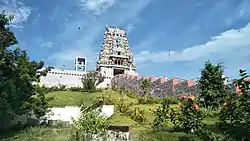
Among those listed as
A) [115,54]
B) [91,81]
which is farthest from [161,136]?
[115,54]

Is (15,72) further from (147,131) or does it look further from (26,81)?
(147,131)

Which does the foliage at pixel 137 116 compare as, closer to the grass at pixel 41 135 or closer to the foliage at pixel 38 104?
the grass at pixel 41 135

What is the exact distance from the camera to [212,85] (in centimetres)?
1359

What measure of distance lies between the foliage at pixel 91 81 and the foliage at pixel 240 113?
78.3ft

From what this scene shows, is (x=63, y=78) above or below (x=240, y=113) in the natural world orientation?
above

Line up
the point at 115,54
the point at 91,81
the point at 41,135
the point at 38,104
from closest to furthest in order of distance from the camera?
the point at 41,135 → the point at 38,104 → the point at 91,81 → the point at 115,54

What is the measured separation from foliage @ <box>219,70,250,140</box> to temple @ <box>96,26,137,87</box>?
123ft

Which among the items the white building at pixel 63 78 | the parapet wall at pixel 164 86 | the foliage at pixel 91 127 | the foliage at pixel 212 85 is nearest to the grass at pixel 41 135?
the foliage at pixel 91 127

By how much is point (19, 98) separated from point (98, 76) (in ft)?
70.6

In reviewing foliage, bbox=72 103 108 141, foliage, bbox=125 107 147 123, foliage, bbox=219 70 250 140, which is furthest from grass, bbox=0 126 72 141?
foliage, bbox=219 70 250 140

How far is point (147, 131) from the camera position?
8.55m

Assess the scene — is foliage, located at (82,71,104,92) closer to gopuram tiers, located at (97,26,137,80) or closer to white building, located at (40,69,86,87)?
white building, located at (40,69,86,87)

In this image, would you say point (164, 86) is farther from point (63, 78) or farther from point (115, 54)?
point (115, 54)

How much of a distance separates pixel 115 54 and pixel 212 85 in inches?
1243
